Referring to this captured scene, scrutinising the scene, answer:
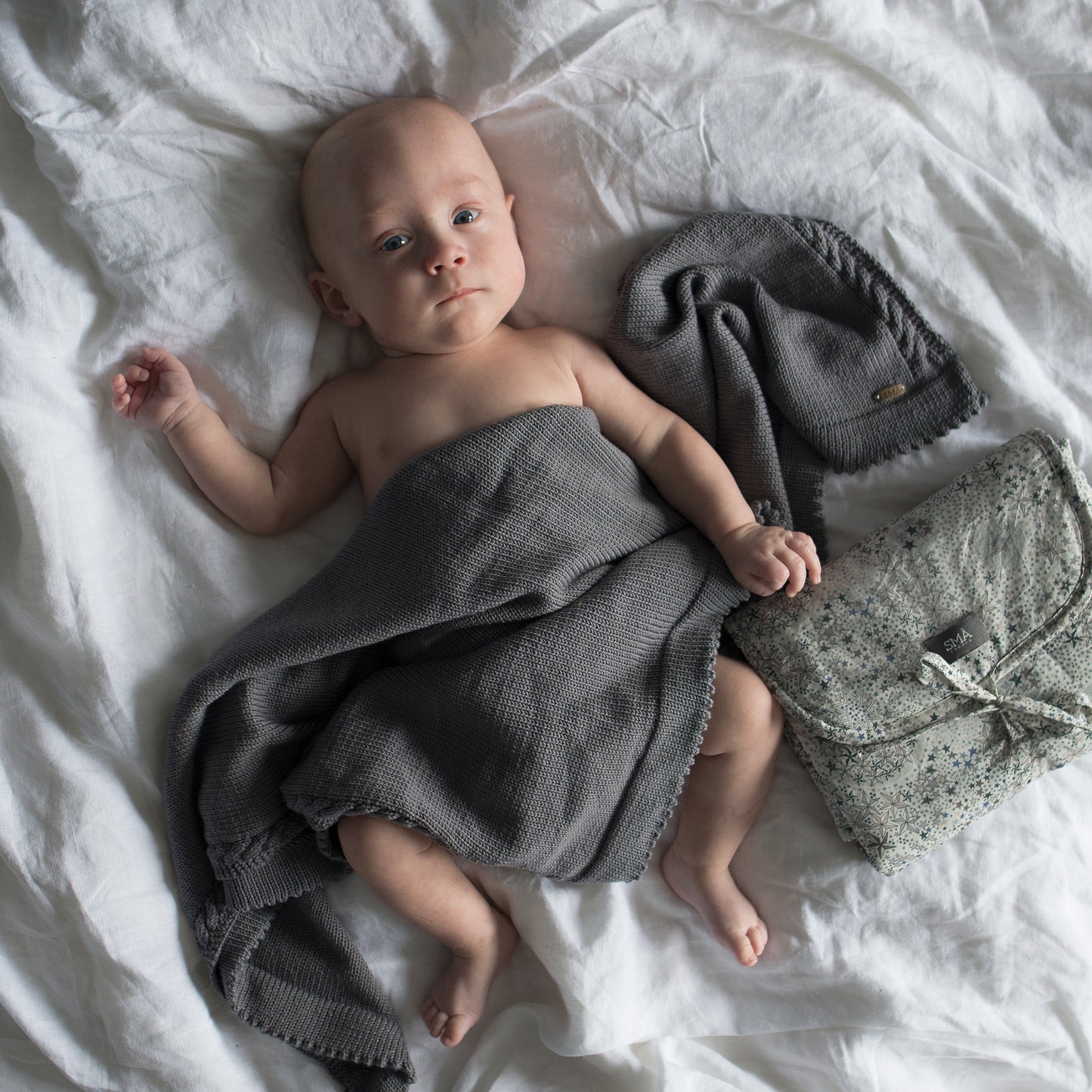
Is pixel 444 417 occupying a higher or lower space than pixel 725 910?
higher

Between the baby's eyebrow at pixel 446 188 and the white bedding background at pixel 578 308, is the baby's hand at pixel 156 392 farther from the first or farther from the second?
the baby's eyebrow at pixel 446 188

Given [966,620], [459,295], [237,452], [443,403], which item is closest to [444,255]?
[459,295]

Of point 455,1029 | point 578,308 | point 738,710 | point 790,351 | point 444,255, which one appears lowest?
point 455,1029

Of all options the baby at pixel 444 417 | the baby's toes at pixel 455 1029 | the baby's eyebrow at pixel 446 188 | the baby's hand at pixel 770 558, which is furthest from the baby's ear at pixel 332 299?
the baby's toes at pixel 455 1029

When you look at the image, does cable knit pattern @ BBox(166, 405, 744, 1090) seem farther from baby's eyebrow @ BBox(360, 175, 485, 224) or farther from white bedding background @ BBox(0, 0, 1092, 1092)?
baby's eyebrow @ BBox(360, 175, 485, 224)

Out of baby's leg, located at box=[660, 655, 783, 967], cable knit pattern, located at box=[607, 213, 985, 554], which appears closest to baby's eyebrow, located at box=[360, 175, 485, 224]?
cable knit pattern, located at box=[607, 213, 985, 554]

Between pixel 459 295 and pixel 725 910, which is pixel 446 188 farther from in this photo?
pixel 725 910

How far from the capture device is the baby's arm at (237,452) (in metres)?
1.10

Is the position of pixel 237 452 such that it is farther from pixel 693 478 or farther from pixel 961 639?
pixel 961 639

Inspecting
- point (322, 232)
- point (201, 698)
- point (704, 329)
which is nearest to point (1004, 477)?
point (704, 329)

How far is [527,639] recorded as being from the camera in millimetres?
1034

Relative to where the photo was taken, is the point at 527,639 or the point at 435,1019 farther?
the point at 435,1019

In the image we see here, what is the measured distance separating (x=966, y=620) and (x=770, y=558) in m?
0.24

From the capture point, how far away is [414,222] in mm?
1059
